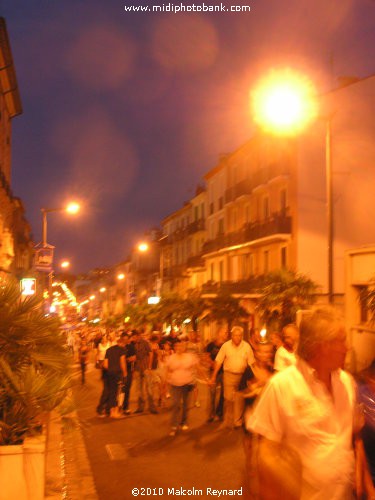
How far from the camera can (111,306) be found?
126 metres

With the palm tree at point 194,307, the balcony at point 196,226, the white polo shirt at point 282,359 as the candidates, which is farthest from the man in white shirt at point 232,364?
the balcony at point 196,226

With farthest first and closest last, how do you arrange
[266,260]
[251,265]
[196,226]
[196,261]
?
[196,226] < [196,261] < [251,265] < [266,260]

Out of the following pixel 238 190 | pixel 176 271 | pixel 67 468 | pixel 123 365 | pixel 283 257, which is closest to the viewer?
pixel 67 468

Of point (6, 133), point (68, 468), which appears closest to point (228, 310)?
point (6, 133)

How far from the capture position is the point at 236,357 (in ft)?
38.1

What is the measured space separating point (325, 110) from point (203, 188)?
25775mm

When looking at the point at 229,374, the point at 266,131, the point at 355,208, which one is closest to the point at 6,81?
the point at 266,131

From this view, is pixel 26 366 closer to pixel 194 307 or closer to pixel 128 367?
pixel 128 367

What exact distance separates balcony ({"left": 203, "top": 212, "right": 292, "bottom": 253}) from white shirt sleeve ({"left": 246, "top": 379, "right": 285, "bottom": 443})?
2966cm

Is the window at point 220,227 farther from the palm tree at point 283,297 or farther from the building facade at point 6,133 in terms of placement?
the palm tree at point 283,297

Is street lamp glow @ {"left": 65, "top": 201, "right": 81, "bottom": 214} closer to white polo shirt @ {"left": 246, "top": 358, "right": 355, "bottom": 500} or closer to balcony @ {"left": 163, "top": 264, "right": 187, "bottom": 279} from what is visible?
white polo shirt @ {"left": 246, "top": 358, "right": 355, "bottom": 500}

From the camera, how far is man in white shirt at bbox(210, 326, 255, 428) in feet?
37.8

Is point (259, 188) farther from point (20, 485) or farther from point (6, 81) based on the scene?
point (20, 485)

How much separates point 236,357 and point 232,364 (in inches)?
5.5
